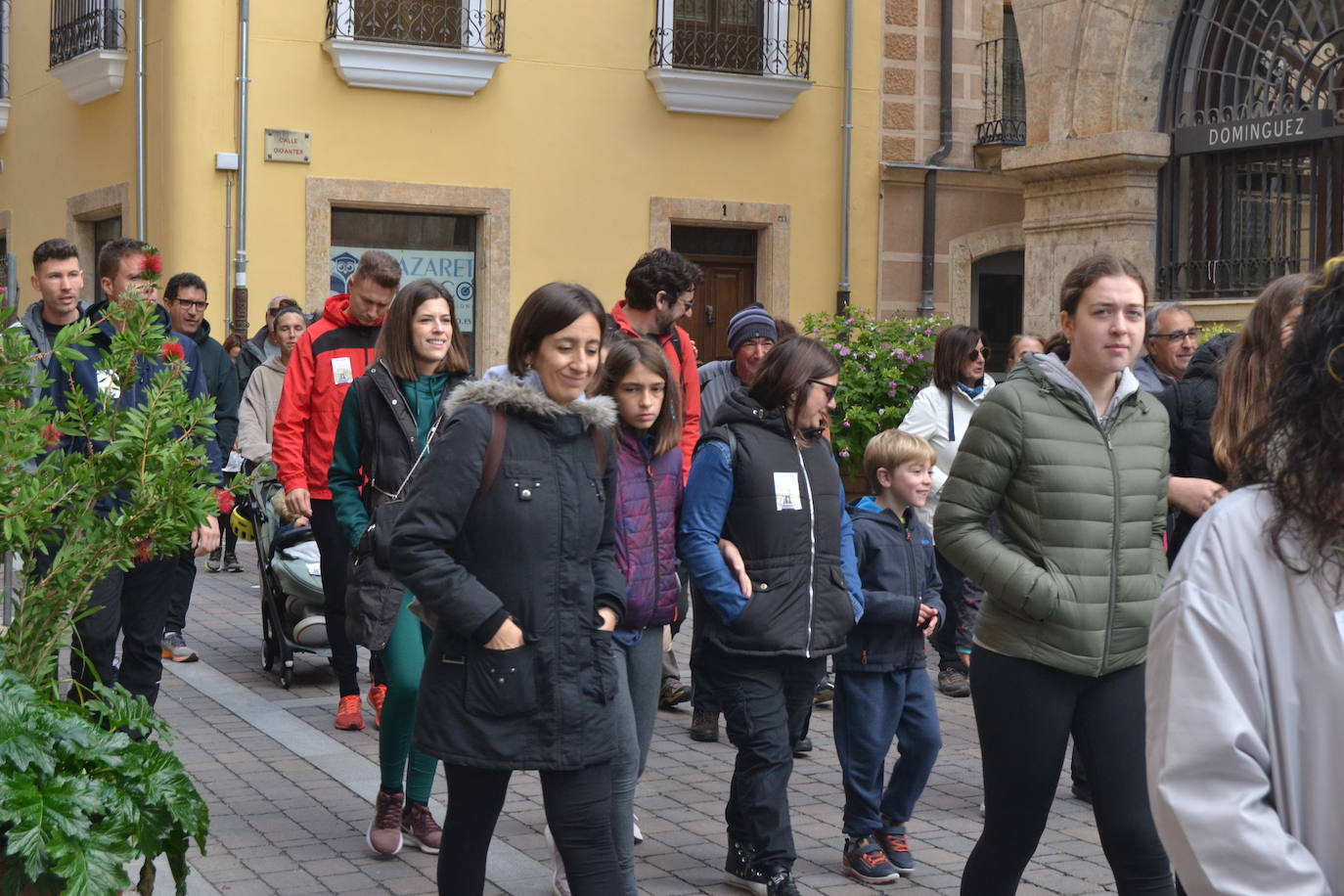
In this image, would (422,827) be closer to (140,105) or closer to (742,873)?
(742,873)

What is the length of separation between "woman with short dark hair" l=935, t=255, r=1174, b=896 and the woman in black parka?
0.93 m

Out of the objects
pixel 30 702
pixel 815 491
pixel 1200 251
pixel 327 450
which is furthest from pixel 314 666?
pixel 1200 251

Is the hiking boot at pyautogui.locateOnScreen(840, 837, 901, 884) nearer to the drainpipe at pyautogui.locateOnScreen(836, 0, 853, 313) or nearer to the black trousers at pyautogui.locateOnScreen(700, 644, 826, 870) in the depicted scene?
the black trousers at pyautogui.locateOnScreen(700, 644, 826, 870)

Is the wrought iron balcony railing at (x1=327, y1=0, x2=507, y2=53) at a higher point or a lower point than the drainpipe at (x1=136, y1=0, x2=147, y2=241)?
higher

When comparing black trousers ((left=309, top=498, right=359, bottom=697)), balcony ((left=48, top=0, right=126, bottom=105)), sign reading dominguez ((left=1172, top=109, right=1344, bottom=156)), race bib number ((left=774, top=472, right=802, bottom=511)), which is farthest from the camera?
balcony ((left=48, top=0, right=126, bottom=105))

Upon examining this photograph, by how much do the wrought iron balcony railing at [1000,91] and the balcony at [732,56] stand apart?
7.09ft

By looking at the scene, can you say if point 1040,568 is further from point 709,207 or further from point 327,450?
point 709,207

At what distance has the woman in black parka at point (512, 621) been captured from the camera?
13.0 feet

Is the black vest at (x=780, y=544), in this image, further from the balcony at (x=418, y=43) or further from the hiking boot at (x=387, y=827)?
the balcony at (x=418, y=43)

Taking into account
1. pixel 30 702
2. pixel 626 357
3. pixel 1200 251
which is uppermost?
pixel 1200 251

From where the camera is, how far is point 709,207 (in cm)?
1812

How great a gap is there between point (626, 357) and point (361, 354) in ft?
6.63

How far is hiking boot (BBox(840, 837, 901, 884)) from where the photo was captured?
17.8ft

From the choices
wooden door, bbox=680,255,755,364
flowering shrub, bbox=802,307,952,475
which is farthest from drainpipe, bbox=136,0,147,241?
flowering shrub, bbox=802,307,952,475
